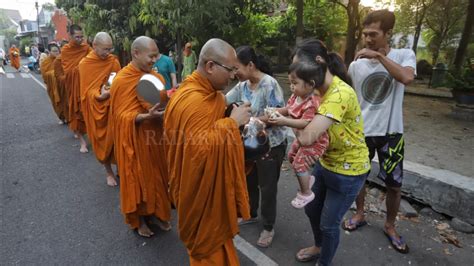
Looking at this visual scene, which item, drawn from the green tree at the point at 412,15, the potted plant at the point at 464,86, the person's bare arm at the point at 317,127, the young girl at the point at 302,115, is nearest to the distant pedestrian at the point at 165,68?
the young girl at the point at 302,115

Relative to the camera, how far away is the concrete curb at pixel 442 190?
113 inches

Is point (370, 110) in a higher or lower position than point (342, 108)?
lower

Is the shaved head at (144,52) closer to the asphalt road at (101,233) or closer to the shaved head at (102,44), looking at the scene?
the shaved head at (102,44)

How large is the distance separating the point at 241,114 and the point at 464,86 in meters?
6.66

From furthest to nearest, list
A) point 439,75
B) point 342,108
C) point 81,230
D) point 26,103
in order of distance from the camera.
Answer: point 439,75, point 26,103, point 81,230, point 342,108

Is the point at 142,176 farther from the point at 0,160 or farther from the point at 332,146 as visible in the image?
the point at 0,160

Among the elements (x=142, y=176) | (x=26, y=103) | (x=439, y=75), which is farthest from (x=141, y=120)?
(x=439, y=75)

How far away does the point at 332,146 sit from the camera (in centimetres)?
199

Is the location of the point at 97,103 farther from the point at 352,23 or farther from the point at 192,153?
the point at 352,23

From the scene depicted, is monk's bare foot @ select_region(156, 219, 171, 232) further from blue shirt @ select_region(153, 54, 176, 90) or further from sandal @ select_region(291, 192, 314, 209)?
blue shirt @ select_region(153, 54, 176, 90)

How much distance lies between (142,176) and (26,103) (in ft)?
29.2

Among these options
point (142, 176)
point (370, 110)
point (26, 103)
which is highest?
point (370, 110)

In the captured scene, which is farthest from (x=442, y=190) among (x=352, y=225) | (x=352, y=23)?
(x=352, y=23)

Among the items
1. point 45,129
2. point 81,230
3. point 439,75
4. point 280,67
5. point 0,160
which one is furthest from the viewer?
point 280,67
